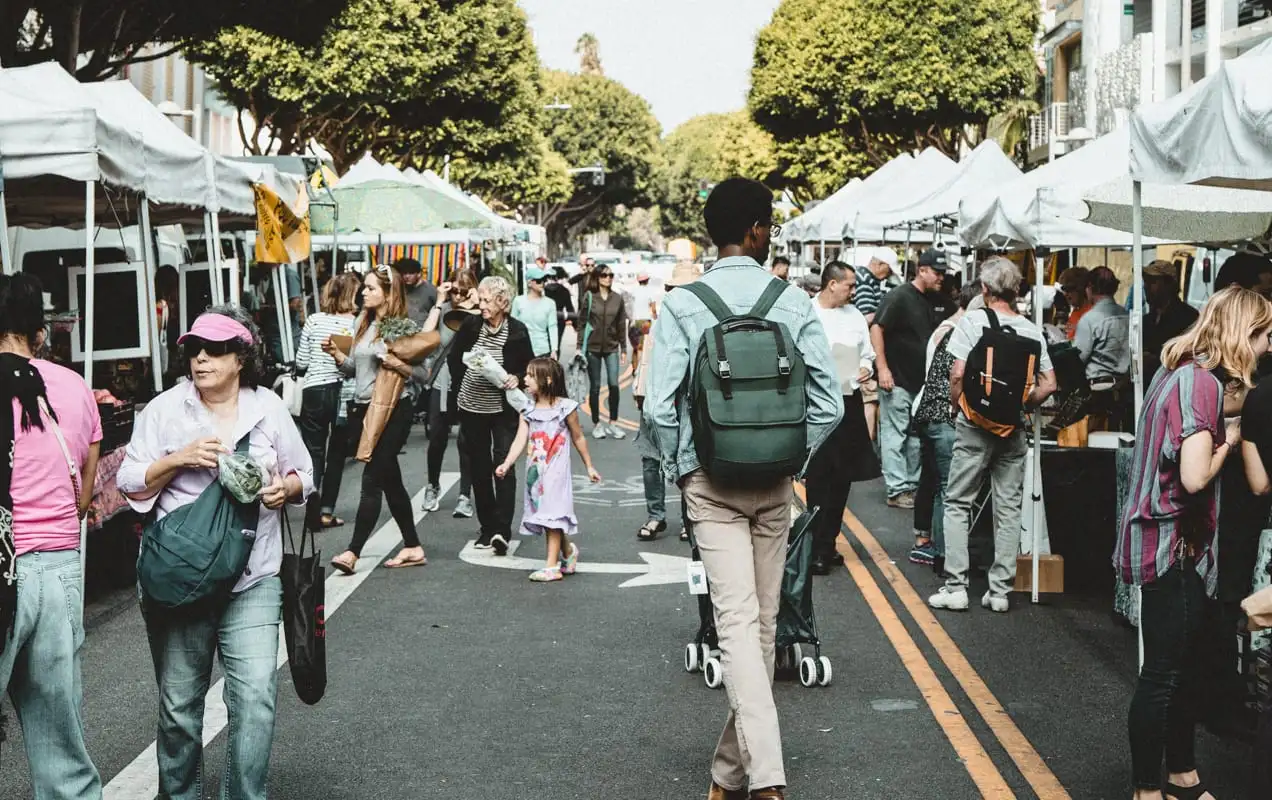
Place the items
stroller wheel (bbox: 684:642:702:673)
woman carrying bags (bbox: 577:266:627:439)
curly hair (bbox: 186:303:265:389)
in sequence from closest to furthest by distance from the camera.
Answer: curly hair (bbox: 186:303:265:389)
stroller wheel (bbox: 684:642:702:673)
woman carrying bags (bbox: 577:266:627:439)

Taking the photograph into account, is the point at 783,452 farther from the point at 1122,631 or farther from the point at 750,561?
the point at 1122,631

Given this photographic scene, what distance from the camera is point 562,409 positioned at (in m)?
9.40

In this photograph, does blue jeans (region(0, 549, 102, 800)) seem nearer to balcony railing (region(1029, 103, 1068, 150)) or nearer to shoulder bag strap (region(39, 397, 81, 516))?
shoulder bag strap (region(39, 397, 81, 516))

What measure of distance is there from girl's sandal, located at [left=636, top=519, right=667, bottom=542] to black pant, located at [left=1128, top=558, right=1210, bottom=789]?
5.91 meters

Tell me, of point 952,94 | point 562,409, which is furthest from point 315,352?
point 952,94

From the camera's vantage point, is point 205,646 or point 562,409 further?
point 562,409

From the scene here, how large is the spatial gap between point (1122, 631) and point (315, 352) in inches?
218

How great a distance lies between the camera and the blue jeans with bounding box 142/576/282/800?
446 cm

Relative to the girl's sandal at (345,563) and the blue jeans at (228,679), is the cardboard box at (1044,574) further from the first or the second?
the blue jeans at (228,679)

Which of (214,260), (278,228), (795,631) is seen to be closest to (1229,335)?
(795,631)

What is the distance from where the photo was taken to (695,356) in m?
4.89

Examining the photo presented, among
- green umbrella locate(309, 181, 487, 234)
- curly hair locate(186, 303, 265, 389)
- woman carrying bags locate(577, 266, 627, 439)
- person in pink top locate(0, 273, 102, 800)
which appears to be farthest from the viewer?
green umbrella locate(309, 181, 487, 234)

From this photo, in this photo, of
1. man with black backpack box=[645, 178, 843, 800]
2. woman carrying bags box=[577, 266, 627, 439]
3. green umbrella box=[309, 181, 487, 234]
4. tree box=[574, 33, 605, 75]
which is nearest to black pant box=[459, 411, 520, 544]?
man with black backpack box=[645, 178, 843, 800]

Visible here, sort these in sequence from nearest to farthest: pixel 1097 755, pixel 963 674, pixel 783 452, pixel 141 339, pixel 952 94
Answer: pixel 783 452, pixel 1097 755, pixel 963 674, pixel 141 339, pixel 952 94
